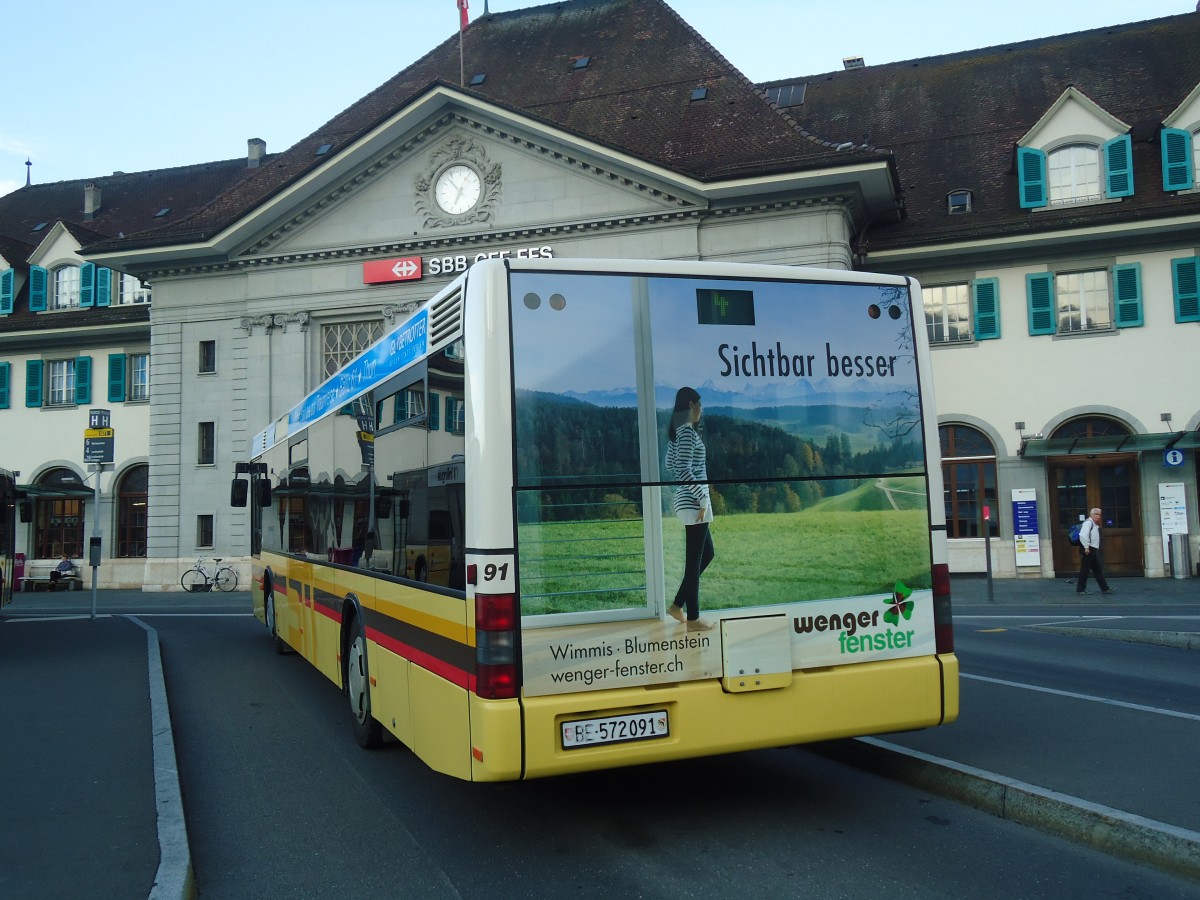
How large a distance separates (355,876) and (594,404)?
8.36 feet

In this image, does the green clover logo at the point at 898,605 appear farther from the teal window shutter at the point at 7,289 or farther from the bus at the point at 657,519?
the teal window shutter at the point at 7,289

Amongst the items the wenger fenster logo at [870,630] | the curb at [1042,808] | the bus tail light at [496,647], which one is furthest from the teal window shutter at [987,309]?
the bus tail light at [496,647]

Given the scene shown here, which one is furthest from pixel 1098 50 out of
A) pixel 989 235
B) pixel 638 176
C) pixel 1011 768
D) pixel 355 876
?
pixel 355 876

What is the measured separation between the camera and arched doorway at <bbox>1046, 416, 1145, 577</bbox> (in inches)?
983

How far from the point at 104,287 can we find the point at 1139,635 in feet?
111

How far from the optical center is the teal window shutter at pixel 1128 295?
25234mm

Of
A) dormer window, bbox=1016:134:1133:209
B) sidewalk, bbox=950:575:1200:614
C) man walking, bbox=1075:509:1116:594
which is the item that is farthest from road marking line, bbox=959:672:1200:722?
dormer window, bbox=1016:134:1133:209

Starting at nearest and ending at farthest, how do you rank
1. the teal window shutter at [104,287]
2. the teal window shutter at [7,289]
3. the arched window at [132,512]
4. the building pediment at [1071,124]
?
the building pediment at [1071,124] → the arched window at [132,512] → the teal window shutter at [104,287] → the teal window shutter at [7,289]

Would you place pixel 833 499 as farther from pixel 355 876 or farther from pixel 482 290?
pixel 355 876

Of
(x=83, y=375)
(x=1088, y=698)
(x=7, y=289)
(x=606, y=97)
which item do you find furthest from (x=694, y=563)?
(x=7, y=289)

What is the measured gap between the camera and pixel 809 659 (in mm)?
5574

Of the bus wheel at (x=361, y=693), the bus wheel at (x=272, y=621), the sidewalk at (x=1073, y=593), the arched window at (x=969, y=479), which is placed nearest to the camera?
the bus wheel at (x=361, y=693)

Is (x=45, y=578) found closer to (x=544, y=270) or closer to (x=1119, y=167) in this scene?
(x=1119, y=167)

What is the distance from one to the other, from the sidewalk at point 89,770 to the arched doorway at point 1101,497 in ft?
26.2
